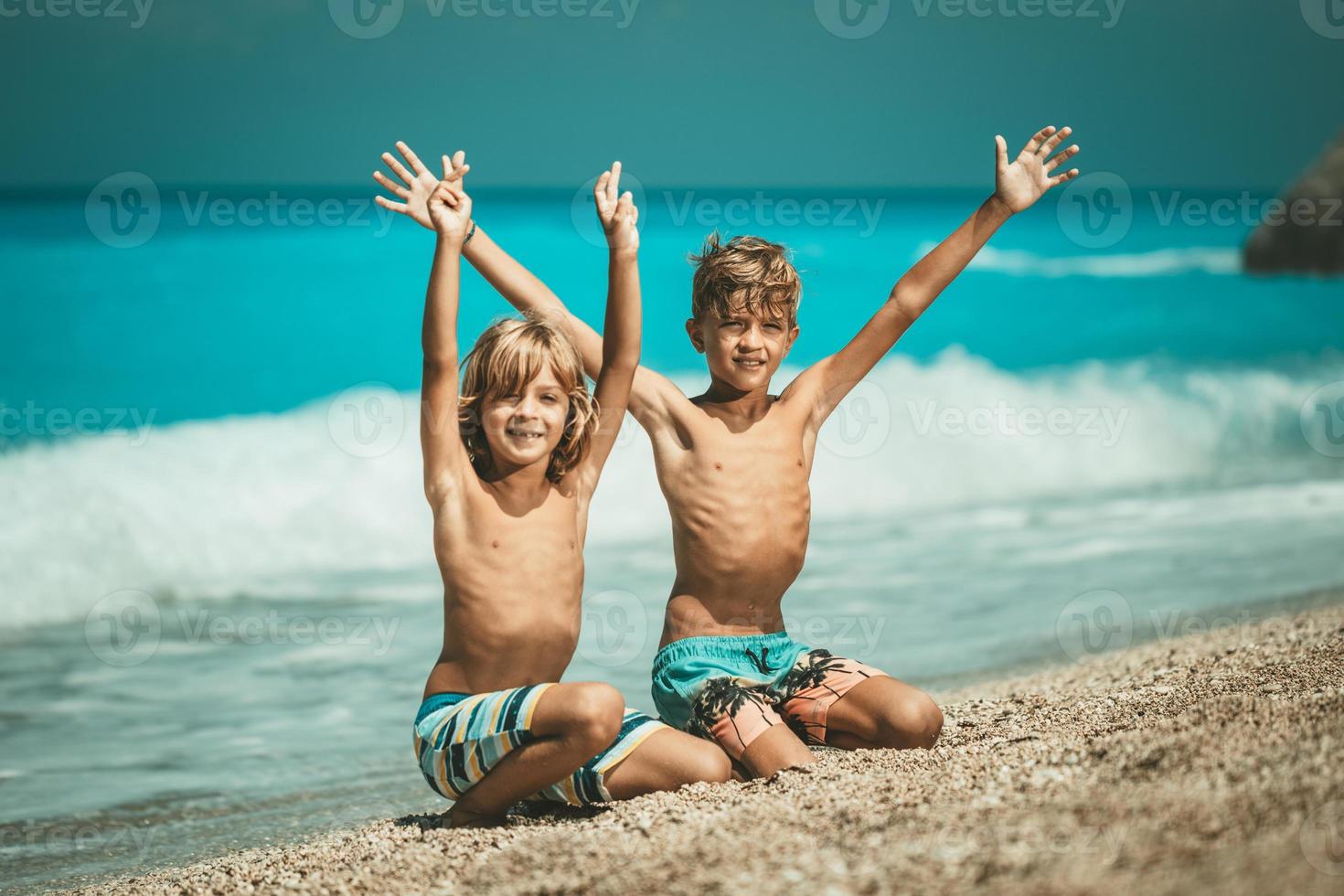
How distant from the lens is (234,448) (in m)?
9.65

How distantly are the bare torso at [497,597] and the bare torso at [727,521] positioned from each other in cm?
44

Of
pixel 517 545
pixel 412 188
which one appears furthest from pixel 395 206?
pixel 517 545

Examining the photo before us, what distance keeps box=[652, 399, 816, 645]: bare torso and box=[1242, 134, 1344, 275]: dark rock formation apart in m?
17.5

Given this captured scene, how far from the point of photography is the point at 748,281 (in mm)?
3314

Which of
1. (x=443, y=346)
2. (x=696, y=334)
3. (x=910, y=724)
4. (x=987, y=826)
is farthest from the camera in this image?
(x=696, y=334)

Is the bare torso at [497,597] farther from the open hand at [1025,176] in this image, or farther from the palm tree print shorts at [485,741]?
the open hand at [1025,176]

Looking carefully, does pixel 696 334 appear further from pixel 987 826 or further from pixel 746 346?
pixel 987 826

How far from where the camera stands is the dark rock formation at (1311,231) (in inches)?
720

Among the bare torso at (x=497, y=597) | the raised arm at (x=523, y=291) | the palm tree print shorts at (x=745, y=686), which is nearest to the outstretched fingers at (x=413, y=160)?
the raised arm at (x=523, y=291)

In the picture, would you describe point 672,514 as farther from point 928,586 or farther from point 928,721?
point 928,586

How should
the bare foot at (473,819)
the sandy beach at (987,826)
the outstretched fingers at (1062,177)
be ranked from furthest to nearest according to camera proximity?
the outstretched fingers at (1062,177)
the bare foot at (473,819)
the sandy beach at (987,826)

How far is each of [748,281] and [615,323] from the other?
0.55 m

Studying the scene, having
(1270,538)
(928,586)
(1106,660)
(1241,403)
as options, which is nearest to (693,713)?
(1106,660)

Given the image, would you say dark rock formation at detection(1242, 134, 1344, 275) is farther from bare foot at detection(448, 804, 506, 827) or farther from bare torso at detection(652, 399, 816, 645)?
bare foot at detection(448, 804, 506, 827)
